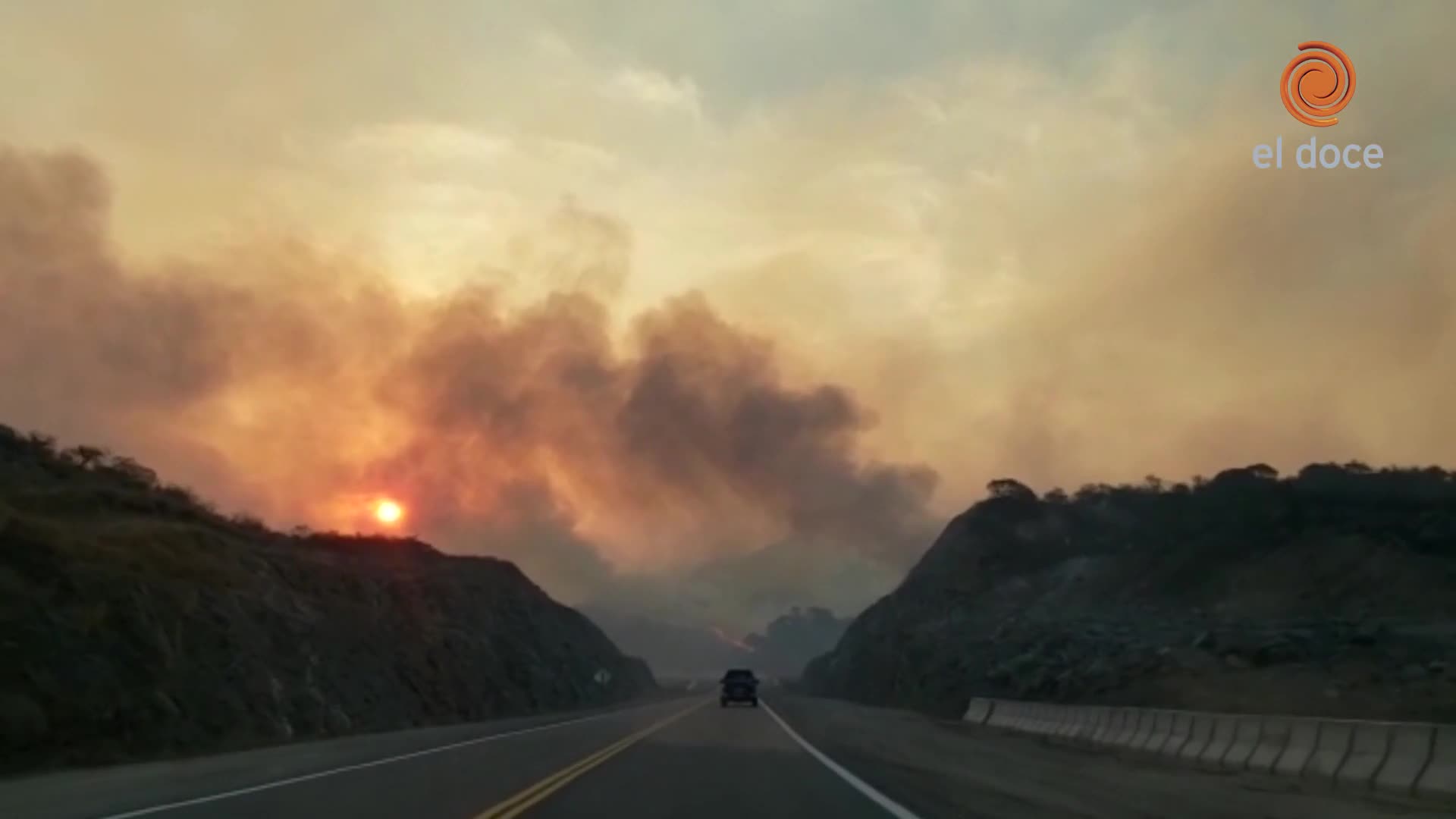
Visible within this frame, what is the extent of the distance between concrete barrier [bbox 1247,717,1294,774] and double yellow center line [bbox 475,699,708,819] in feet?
39.9

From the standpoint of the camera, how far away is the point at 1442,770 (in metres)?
18.1

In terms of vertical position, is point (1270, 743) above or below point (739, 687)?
below

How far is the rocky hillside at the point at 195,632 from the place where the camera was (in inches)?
1177

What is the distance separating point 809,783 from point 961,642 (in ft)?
221

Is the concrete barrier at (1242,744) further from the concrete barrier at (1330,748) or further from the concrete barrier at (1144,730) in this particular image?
the concrete barrier at (1144,730)

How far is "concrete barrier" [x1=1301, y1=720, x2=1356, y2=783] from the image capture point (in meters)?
21.1

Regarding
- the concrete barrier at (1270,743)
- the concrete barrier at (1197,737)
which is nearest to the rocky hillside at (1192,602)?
the concrete barrier at (1197,737)

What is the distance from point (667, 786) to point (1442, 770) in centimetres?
1093

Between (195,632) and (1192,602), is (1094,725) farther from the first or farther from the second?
(1192,602)

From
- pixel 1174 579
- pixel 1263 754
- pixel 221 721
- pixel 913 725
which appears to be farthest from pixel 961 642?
pixel 1263 754

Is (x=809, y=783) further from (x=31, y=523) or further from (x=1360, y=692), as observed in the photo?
(x=1360, y=692)

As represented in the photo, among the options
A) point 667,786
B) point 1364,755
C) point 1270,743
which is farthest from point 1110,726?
point 667,786

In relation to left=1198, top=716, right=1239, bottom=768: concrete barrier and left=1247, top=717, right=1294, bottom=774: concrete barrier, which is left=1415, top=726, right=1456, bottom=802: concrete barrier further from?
left=1198, top=716, right=1239, bottom=768: concrete barrier

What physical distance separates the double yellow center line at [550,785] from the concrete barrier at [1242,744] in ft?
39.6
